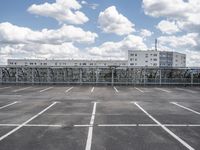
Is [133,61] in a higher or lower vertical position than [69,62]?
higher

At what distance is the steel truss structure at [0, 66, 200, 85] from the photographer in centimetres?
2634

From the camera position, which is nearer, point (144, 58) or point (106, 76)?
point (106, 76)

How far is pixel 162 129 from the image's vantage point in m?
6.57

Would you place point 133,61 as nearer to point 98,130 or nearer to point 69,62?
point 69,62

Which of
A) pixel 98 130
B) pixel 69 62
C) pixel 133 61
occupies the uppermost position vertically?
pixel 133 61

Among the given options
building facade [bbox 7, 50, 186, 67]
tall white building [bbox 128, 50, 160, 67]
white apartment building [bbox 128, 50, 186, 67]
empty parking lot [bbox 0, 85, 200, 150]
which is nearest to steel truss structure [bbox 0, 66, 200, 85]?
empty parking lot [bbox 0, 85, 200, 150]

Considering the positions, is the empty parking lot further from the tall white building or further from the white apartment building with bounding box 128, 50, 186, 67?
the tall white building

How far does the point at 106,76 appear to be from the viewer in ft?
91.6

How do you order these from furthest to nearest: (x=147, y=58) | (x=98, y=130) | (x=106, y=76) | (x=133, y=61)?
(x=133, y=61) → (x=147, y=58) → (x=106, y=76) → (x=98, y=130)

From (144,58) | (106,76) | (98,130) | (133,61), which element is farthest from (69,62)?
(98,130)

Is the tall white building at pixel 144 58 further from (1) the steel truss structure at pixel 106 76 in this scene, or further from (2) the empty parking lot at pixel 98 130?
(2) the empty parking lot at pixel 98 130

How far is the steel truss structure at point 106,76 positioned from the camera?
86.4 feet

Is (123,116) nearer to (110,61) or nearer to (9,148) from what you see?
(9,148)

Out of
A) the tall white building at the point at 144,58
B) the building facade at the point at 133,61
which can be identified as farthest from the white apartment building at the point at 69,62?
the tall white building at the point at 144,58
